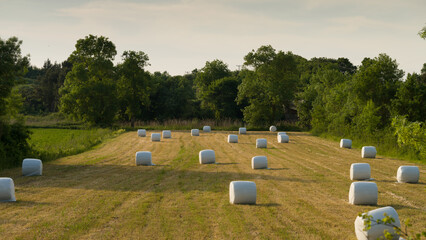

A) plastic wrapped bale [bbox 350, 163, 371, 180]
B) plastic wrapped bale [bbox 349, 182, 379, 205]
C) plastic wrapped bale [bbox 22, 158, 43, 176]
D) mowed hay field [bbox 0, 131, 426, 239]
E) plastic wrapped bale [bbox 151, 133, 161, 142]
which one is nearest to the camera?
mowed hay field [bbox 0, 131, 426, 239]

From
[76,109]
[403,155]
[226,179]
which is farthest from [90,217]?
[76,109]

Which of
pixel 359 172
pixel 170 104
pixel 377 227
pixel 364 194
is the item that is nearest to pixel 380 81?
pixel 359 172

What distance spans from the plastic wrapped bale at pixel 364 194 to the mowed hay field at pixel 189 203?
0.93 feet

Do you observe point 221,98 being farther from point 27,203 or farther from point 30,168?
point 27,203

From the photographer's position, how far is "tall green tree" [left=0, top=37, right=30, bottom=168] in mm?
→ 20156

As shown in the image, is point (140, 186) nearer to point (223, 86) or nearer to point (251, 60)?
point (251, 60)

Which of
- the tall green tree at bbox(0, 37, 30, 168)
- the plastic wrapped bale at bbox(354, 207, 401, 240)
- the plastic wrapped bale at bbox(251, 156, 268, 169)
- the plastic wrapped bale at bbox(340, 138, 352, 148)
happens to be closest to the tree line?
the tall green tree at bbox(0, 37, 30, 168)

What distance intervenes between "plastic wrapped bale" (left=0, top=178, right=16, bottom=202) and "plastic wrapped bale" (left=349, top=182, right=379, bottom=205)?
9.83 m

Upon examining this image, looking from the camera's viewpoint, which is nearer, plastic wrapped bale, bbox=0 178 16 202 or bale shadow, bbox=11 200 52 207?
bale shadow, bbox=11 200 52 207

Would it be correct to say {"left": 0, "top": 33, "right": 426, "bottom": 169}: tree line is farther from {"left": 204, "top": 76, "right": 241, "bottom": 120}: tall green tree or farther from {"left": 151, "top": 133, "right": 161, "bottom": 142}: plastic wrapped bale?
{"left": 151, "top": 133, "right": 161, "bottom": 142}: plastic wrapped bale

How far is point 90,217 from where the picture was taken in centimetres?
1044

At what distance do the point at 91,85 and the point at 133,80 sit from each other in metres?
7.01

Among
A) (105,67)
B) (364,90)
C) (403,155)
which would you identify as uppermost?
(105,67)

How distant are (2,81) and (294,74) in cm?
4306
